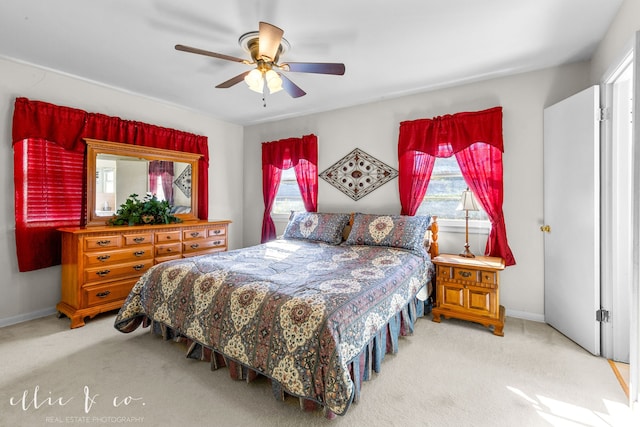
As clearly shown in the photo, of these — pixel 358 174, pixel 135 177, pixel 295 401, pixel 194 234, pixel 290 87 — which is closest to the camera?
pixel 295 401

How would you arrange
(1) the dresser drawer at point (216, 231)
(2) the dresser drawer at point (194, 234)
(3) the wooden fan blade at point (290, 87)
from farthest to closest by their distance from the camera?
(1) the dresser drawer at point (216, 231), (2) the dresser drawer at point (194, 234), (3) the wooden fan blade at point (290, 87)

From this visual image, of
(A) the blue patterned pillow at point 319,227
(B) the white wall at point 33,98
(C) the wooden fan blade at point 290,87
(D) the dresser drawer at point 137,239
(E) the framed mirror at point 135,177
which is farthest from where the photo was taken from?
(A) the blue patterned pillow at point 319,227

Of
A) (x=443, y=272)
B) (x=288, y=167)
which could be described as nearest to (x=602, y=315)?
(x=443, y=272)

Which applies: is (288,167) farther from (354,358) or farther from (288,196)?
(354,358)

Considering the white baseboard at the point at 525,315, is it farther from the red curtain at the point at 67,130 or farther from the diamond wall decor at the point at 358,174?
the red curtain at the point at 67,130

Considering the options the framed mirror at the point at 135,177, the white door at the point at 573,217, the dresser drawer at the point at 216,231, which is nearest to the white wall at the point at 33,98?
the framed mirror at the point at 135,177

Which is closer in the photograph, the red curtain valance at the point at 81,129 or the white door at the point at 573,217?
the white door at the point at 573,217

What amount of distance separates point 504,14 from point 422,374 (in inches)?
102

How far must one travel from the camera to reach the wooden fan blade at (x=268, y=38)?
1.75 meters

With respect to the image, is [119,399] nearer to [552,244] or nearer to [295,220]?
[295,220]

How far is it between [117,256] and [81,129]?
1442 millimetres

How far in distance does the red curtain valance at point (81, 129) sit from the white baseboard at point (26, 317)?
1.70 meters

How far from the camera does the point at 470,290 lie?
2.70 metres

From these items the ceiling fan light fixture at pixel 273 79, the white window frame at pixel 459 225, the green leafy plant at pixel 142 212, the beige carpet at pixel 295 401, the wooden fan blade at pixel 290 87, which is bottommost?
the beige carpet at pixel 295 401
